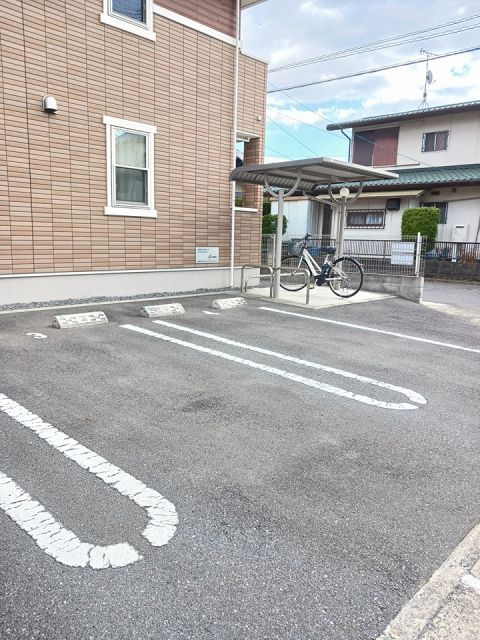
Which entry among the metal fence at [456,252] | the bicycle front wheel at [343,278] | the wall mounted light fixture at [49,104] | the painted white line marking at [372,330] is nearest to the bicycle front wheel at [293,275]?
the bicycle front wheel at [343,278]

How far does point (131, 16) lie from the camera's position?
303 inches

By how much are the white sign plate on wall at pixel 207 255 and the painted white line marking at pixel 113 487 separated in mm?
6237

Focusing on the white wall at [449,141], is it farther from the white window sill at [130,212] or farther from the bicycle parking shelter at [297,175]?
the white window sill at [130,212]

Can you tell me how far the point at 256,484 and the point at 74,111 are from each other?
21.9 ft

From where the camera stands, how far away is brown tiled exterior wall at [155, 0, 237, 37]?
324 inches

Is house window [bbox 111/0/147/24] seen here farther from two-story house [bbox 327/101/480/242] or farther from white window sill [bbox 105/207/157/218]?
two-story house [bbox 327/101/480/242]

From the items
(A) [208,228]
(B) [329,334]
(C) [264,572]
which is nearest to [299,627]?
(C) [264,572]

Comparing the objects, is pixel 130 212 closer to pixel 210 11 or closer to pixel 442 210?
pixel 210 11

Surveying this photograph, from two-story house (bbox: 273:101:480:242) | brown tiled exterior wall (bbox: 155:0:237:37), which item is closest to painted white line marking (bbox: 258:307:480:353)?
brown tiled exterior wall (bbox: 155:0:237:37)

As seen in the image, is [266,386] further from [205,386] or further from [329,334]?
[329,334]

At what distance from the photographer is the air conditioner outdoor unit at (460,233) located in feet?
54.3

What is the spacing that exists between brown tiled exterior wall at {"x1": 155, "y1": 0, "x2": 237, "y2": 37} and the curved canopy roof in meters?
2.89

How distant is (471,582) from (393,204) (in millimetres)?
17871

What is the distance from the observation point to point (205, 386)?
3.91 m
